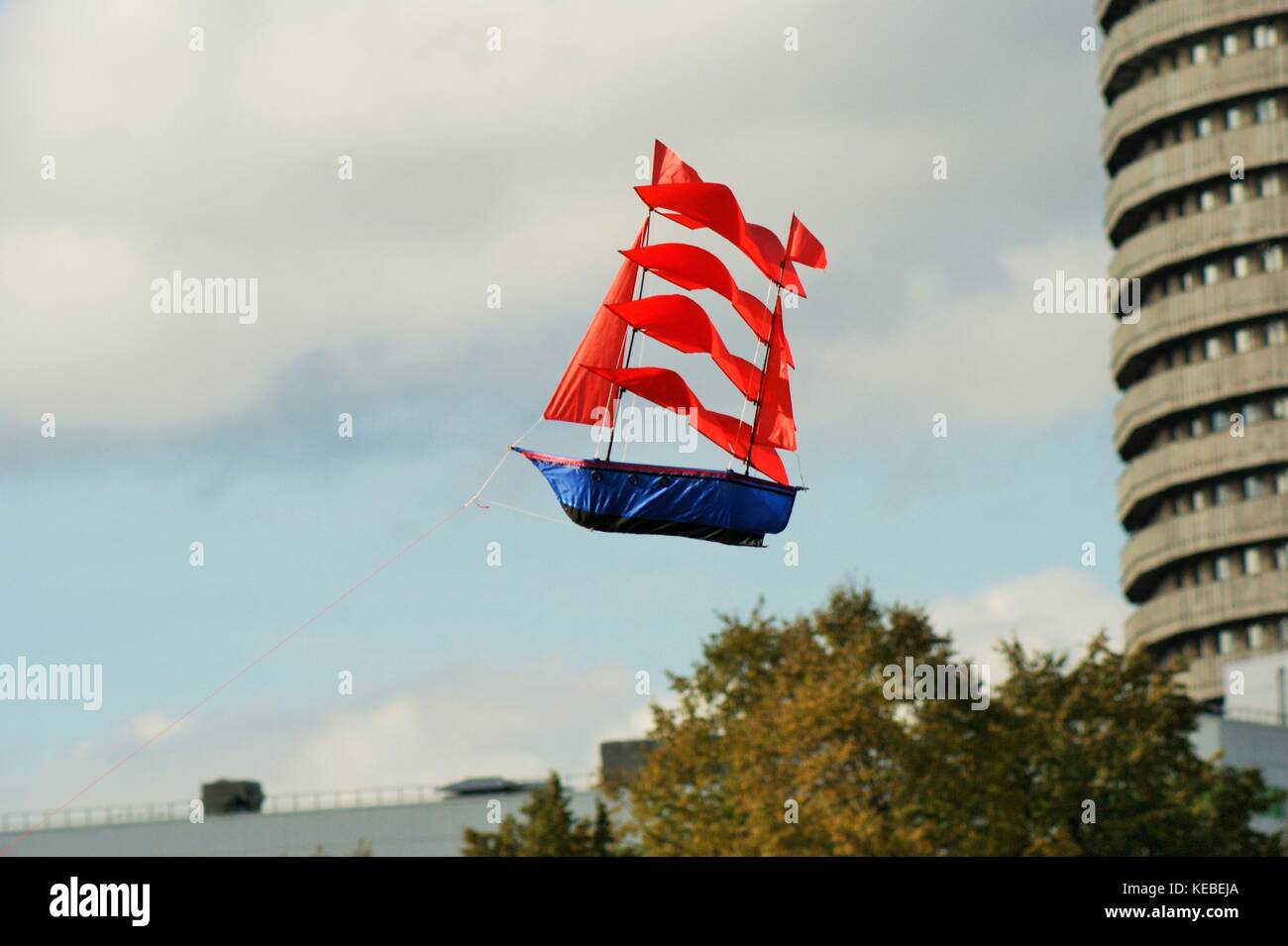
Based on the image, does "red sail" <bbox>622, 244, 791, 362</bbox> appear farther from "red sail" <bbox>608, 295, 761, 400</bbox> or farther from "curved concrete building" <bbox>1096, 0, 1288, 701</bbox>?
"curved concrete building" <bbox>1096, 0, 1288, 701</bbox>

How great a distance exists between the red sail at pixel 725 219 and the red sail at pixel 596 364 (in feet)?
5.90

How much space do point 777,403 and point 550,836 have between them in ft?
200

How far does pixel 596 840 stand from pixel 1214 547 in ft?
285

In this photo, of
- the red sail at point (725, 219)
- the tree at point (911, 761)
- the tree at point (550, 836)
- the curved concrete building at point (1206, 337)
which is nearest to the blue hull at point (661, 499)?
the red sail at point (725, 219)

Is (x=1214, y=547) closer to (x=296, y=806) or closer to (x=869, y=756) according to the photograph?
(x=296, y=806)

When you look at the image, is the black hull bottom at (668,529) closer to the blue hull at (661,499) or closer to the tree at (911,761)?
the blue hull at (661,499)

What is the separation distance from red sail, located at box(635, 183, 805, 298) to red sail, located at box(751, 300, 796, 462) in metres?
0.60

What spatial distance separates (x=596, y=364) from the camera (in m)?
37.9

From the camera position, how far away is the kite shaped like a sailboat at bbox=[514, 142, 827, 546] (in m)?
33.4

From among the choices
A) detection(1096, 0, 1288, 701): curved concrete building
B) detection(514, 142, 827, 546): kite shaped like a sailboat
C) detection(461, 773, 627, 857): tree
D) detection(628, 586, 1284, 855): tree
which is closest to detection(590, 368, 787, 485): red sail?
detection(514, 142, 827, 546): kite shaped like a sailboat

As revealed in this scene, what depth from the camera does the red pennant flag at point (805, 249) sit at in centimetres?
3638
